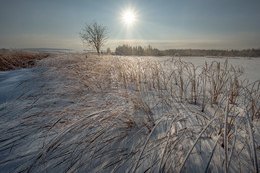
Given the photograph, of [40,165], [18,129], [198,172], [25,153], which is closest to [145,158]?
[198,172]

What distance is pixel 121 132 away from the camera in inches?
29.5

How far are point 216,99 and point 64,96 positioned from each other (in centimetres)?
181

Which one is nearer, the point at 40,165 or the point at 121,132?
the point at 40,165

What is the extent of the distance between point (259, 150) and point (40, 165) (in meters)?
1.21

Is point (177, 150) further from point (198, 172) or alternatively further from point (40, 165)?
point (40, 165)

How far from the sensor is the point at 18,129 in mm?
792

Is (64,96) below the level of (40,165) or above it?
above

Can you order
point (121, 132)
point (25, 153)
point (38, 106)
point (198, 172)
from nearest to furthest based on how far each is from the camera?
1. point (198, 172)
2. point (25, 153)
3. point (121, 132)
4. point (38, 106)

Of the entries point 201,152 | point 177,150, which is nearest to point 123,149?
point 177,150

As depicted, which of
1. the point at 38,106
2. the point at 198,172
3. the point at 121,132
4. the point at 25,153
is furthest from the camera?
the point at 38,106

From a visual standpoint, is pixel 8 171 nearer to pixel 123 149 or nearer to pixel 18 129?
pixel 18 129

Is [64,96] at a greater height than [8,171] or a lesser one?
greater

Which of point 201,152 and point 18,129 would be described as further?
point 18,129

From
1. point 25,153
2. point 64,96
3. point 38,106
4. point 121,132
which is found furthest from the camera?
point 64,96
